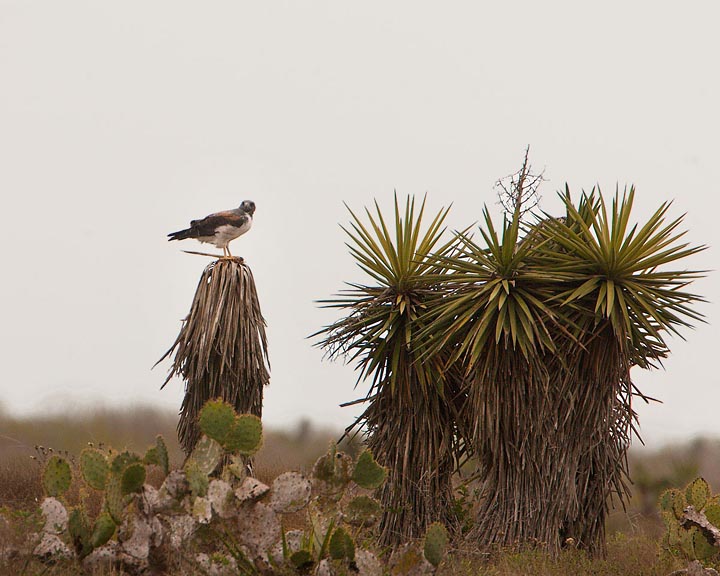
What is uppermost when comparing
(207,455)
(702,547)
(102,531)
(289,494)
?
(207,455)

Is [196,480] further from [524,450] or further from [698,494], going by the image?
[698,494]

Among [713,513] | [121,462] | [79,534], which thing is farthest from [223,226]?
[713,513]

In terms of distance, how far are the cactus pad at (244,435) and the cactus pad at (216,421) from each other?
4cm

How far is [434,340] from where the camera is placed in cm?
897

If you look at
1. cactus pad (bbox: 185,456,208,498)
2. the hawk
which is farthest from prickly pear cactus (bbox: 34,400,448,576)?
the hawk

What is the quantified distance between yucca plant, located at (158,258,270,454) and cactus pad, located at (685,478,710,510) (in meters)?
4.70

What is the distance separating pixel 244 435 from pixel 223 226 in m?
4.52

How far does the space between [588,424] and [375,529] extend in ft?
8.64

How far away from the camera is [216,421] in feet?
19.1

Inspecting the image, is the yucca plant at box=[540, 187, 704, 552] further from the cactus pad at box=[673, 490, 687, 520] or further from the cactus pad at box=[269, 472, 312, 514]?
the cactus pad at box=[269, 472, 312, 514]

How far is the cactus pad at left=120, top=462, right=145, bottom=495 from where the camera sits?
5.76 meters

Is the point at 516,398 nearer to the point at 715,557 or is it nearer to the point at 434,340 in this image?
the point at 434,340

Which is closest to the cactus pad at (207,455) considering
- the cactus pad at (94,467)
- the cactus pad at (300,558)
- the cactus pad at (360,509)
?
the cactus pad at (94,467)

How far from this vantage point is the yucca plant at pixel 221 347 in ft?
32.2
